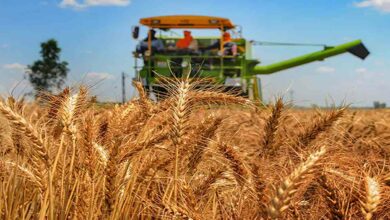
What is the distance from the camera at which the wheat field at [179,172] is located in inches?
54.6

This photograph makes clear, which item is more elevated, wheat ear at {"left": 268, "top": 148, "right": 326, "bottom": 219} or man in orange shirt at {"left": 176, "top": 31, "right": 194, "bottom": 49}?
man in orange shirt at {"left": 176, "top": 31, "right": 194, "bottom": 49}

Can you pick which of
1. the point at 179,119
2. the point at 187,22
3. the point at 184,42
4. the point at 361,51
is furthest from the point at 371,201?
the point at 361,51

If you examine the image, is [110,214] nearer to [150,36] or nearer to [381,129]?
[381,129]

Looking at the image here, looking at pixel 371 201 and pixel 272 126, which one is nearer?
pixel 371 201

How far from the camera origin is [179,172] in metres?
1.87

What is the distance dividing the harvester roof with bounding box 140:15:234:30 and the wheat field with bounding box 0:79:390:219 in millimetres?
12604

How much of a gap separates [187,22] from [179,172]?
43.8 feet

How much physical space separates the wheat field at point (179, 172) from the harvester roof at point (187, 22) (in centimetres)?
1260

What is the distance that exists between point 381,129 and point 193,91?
2.83m

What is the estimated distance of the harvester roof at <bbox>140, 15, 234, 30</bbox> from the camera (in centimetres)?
1475

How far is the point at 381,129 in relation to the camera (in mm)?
4367

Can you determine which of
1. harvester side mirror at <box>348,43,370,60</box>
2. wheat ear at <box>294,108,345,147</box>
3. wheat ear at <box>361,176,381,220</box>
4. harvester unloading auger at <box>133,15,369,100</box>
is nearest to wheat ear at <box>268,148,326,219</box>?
wheat ear at <box>361,176,381,220</box>

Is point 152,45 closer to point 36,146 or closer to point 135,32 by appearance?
point 135,32

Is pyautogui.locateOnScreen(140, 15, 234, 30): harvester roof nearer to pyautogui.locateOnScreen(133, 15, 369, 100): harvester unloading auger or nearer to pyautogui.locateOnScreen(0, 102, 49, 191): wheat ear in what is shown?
pyautogui.locateOnScreen(133, 15, 369, 100): harvester unloading auger
